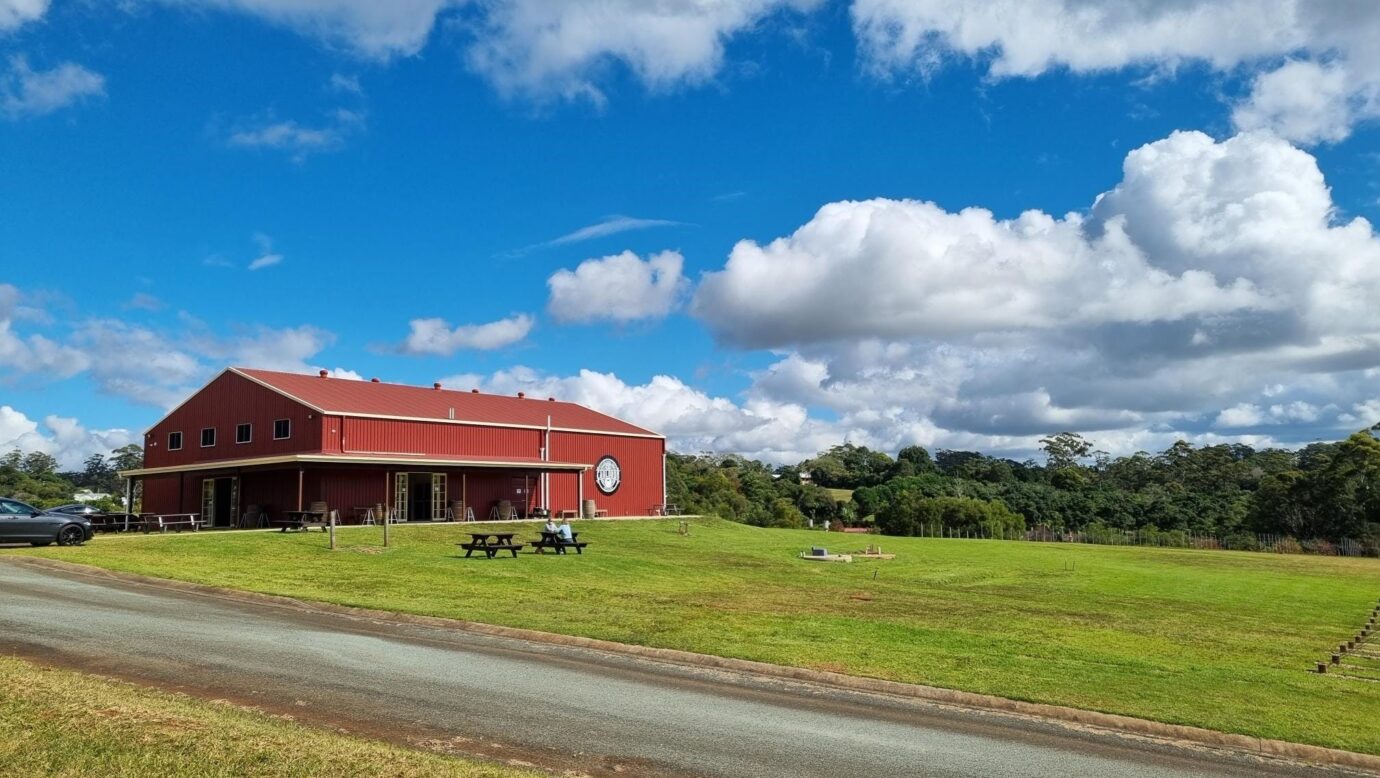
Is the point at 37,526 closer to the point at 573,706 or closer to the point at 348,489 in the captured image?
the point at 348,489

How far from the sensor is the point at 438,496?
121ft

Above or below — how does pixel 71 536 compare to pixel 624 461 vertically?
below

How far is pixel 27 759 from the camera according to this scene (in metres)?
6.10

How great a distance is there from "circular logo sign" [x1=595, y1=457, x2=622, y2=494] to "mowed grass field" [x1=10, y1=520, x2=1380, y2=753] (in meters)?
10.0

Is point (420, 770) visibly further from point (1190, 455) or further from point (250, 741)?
point (1190, 455)

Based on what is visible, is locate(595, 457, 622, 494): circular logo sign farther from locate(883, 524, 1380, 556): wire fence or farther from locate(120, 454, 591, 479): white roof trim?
locate(883, 524, 1380, 556): wire fence

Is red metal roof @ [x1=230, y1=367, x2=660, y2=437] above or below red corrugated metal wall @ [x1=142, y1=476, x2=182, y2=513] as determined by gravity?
above

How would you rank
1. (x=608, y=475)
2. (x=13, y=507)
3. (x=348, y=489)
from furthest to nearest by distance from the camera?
1. (x=608, y=475)
2. (x=348, y=489)
3. (x=13, y=507)

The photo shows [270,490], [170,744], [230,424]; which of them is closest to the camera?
[170,744]

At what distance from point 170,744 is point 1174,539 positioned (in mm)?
61317

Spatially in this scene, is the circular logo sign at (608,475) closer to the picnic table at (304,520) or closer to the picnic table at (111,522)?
the picnic table at (304,520)

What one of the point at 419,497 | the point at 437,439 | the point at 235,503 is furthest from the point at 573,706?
the point at 235,503

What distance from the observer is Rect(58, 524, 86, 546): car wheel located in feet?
79.4

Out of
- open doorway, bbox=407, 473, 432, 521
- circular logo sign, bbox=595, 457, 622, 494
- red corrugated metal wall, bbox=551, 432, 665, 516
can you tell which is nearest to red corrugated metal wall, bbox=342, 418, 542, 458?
open doorway, bbox=407, 473, 432, 521
